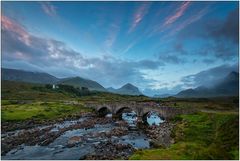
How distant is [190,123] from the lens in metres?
53.1

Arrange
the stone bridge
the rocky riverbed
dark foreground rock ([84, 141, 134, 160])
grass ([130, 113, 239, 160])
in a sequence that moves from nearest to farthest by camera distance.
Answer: grass ([130, 113, 239, 160])
dark foreground rock ([84, 141, 134, 160])
the rocky riverbed
the stone bridge

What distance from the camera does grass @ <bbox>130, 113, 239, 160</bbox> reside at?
31.0 meters

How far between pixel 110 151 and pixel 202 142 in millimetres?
13138

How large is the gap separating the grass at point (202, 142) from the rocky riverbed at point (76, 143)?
2998 millimetres

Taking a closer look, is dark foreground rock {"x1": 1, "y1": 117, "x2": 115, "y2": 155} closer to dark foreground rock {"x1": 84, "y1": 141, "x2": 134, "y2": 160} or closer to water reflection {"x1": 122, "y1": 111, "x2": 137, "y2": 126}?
dark foreground rock {"x1": 84, "y1": 141, "x2": 134, "y2": 160}

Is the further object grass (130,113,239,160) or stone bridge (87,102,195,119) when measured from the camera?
stone bridge (87,102,195,119)

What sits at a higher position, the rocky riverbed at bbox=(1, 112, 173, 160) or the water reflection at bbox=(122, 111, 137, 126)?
the water reflection at bbox=(122, 111, 137, 126)

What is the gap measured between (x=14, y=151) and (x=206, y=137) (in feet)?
96.4

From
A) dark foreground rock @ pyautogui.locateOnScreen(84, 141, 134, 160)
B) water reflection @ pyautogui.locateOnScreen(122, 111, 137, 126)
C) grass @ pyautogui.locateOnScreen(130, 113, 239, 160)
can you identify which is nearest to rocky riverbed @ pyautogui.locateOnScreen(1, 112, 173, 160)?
dark foreground rock @ pyautogui.locateOnScreen(84, 141, 134, 160)

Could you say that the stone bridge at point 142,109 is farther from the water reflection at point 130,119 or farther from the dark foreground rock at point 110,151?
the dark foreground rock at point 110,151

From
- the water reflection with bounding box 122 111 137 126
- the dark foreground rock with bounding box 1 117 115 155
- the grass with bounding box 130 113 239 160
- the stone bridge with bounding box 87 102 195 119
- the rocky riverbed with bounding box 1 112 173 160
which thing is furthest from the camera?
the water reflection with bounding box 122 111 137 126

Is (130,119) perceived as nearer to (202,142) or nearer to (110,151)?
(110,151)

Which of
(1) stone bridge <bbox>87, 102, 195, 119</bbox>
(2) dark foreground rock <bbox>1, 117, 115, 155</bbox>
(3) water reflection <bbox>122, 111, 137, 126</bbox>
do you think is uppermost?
(1) stone bridge <bbox>87, 102, 195, 119</bbox>

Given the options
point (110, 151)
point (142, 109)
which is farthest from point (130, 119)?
point (110, 151)
